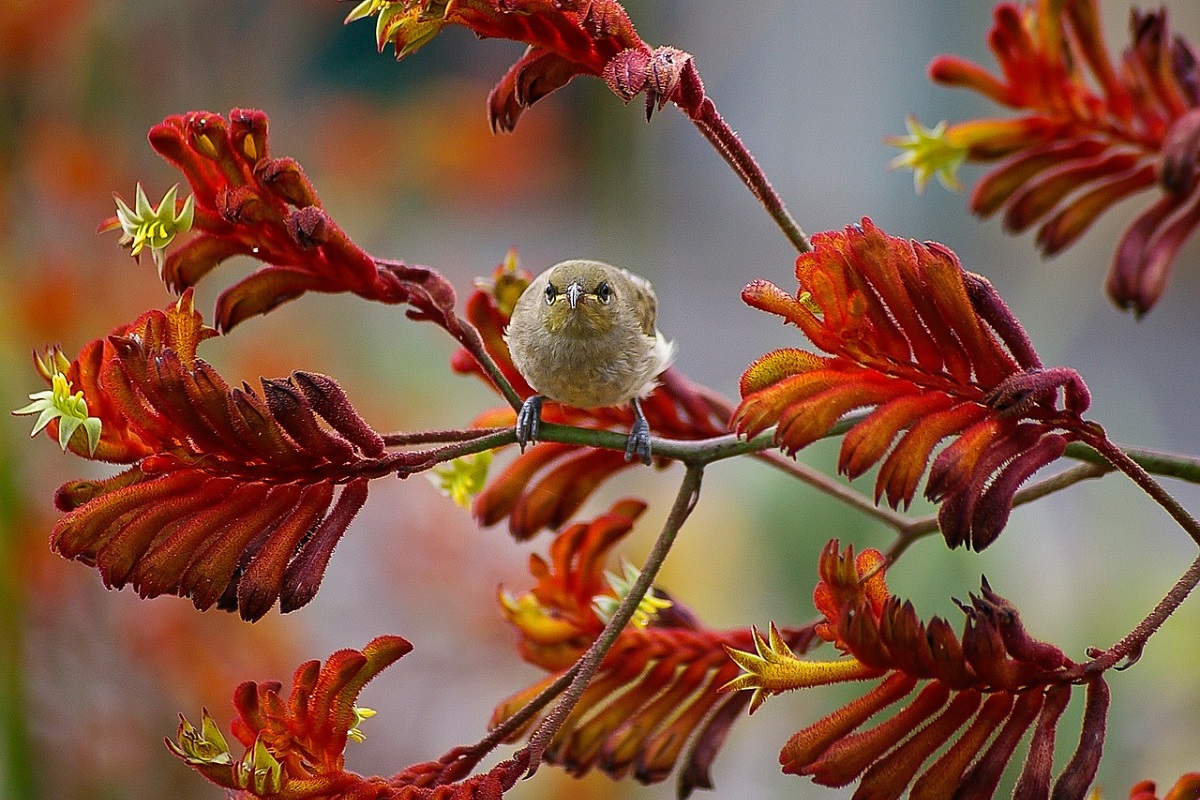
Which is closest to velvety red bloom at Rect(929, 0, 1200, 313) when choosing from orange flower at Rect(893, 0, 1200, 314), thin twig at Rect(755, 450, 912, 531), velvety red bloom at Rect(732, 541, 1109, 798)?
orange flower at Rect(893, 0, 1200, 314)

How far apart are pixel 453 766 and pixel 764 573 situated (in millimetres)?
2154

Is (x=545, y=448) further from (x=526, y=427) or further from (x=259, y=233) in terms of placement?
(x=259, y=233)

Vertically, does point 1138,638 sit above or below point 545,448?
below

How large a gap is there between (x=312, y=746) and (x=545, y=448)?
413 millimetres

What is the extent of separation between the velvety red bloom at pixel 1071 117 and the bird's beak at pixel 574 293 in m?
0.63

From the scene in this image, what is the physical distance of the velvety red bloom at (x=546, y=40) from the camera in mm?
949

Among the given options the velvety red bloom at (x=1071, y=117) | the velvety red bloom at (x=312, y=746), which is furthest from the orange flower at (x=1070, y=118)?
the velvety red bloom at (x=312, y=746)

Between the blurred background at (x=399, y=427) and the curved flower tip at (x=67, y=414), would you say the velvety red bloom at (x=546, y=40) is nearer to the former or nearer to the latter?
the curved flower tip at (x=67, y=414)

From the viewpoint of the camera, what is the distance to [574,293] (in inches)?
73.0

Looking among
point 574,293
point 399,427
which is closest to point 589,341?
point 574,293

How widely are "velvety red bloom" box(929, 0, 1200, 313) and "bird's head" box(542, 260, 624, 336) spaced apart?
2.00 feet

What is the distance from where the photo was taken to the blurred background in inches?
97.0

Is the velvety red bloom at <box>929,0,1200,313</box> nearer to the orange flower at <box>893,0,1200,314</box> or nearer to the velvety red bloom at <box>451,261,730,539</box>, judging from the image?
the orange flower at <box>893,0,1200,314</box>

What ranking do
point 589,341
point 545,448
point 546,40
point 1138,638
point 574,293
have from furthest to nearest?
point 574,293
point 589,341
point 545,448
point 546,40
point 1138,638
